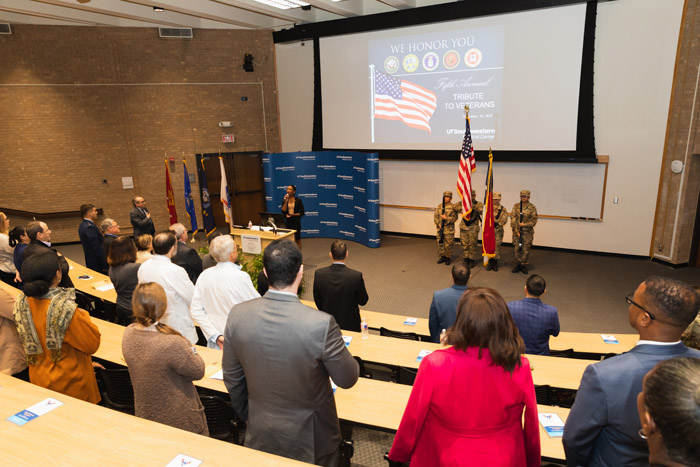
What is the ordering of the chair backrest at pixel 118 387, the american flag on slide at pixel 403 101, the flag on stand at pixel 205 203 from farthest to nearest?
the flag on stand at pixel 205 203
the american flag on slide at pixel 403 101
the chair backrest at pixel 118 387

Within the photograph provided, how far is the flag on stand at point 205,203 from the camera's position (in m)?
10.9

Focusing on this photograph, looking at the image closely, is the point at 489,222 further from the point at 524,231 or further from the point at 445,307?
the point at 445,307

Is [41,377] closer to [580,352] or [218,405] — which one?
[218,405]

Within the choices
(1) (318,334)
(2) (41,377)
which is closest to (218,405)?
(2) (41,377)

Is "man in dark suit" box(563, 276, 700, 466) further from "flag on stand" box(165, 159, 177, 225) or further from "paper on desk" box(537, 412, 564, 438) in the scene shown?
"flag on stand" box(165, 159, 177, 225)

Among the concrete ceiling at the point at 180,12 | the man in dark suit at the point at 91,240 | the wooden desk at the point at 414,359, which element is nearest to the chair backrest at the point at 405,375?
the wooden desk at the point at 414,359

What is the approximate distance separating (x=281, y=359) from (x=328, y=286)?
2.19m

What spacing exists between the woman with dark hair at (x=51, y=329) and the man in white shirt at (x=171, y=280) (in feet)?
2.66

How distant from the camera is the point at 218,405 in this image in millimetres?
2865

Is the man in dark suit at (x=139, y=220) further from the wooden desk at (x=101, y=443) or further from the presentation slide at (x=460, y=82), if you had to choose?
the wooden desk at (x=101, y=443)

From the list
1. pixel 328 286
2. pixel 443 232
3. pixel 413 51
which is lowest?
pixel 443 232

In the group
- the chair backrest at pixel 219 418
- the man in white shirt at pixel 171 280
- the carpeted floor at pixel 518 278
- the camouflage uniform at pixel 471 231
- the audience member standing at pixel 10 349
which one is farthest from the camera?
the camouflage uniform at pixel 471 231

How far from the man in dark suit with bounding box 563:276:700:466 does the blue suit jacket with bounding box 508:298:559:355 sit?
68.1 inches

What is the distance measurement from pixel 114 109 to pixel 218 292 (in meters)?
9.40
